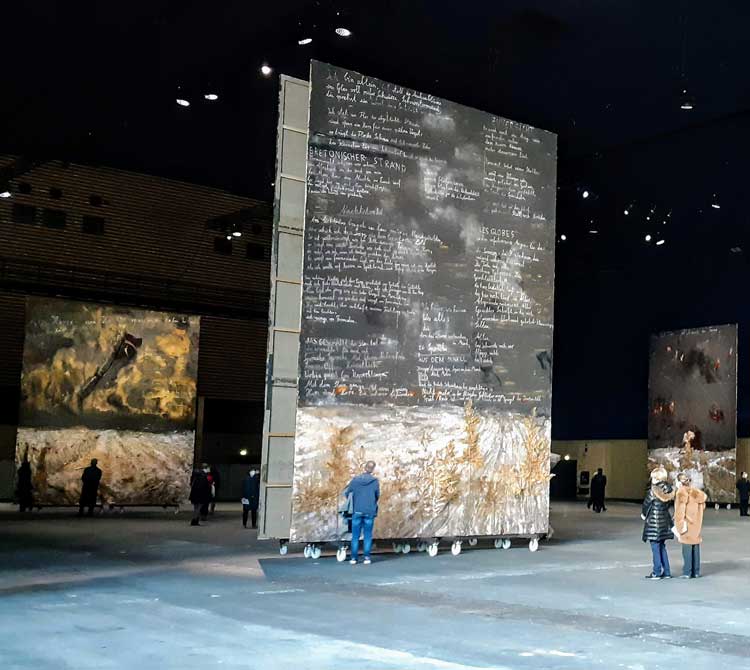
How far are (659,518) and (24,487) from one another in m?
18.8

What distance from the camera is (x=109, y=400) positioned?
28.7 meters

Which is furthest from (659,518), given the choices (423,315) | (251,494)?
(251,494)

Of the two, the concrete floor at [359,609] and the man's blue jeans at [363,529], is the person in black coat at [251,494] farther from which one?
the man's blue jeans at [363,529]

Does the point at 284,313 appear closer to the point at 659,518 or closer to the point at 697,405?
the point at 659,518

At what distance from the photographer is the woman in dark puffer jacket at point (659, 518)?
44.1 feet

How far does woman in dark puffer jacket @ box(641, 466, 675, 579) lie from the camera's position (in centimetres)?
1343

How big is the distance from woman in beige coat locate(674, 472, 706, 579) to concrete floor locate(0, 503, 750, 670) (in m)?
0.27

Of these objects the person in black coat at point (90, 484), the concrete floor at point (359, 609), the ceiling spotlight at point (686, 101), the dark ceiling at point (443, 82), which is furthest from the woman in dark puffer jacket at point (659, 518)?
the person in black coat at point (90, 484)

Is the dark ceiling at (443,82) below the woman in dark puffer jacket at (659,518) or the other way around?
the other way around

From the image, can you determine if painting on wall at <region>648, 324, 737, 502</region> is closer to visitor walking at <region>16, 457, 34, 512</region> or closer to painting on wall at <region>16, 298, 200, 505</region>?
painting on wall at <region>16, 298, 200, 505</region>

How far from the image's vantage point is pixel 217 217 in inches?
1329

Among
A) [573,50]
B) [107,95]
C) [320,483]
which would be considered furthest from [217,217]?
[320,483]

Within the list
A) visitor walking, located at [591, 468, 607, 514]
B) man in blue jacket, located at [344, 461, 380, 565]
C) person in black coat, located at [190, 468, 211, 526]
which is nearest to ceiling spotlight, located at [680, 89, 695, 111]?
man in blue jacket, located at [344, 461, 380, 565]

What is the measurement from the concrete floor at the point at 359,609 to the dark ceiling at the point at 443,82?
877 centimetres
